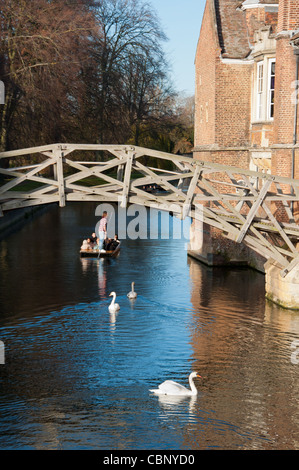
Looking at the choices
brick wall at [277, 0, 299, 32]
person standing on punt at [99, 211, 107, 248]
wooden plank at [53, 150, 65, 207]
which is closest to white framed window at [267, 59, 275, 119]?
brick wall at [277, 0, 299, 32]

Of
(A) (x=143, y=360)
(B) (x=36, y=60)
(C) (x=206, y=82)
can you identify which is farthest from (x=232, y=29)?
(B) (x=36, y=60)

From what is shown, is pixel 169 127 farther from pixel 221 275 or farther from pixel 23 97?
pixel 221 275

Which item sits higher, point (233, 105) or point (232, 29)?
point (232, 29)

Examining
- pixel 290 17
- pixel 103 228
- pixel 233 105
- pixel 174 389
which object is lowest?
pixel 174 389

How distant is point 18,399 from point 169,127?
5280cm

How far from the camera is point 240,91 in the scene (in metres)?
25.8

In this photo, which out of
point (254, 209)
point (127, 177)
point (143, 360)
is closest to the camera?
point (143, 360)

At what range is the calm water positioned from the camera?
11.3m

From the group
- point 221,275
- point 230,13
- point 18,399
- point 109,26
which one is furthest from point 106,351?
point 109,26

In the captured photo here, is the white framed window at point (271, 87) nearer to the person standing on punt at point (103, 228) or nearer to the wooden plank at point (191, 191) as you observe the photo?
the wooden plank at point (191, 191)

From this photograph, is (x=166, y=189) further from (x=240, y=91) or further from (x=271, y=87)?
(x=240, y=91)

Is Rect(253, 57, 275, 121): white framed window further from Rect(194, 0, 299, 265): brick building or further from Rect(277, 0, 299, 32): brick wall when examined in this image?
Rect(277, 0, 299, 32): brick wall

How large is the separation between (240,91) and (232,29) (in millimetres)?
2584
